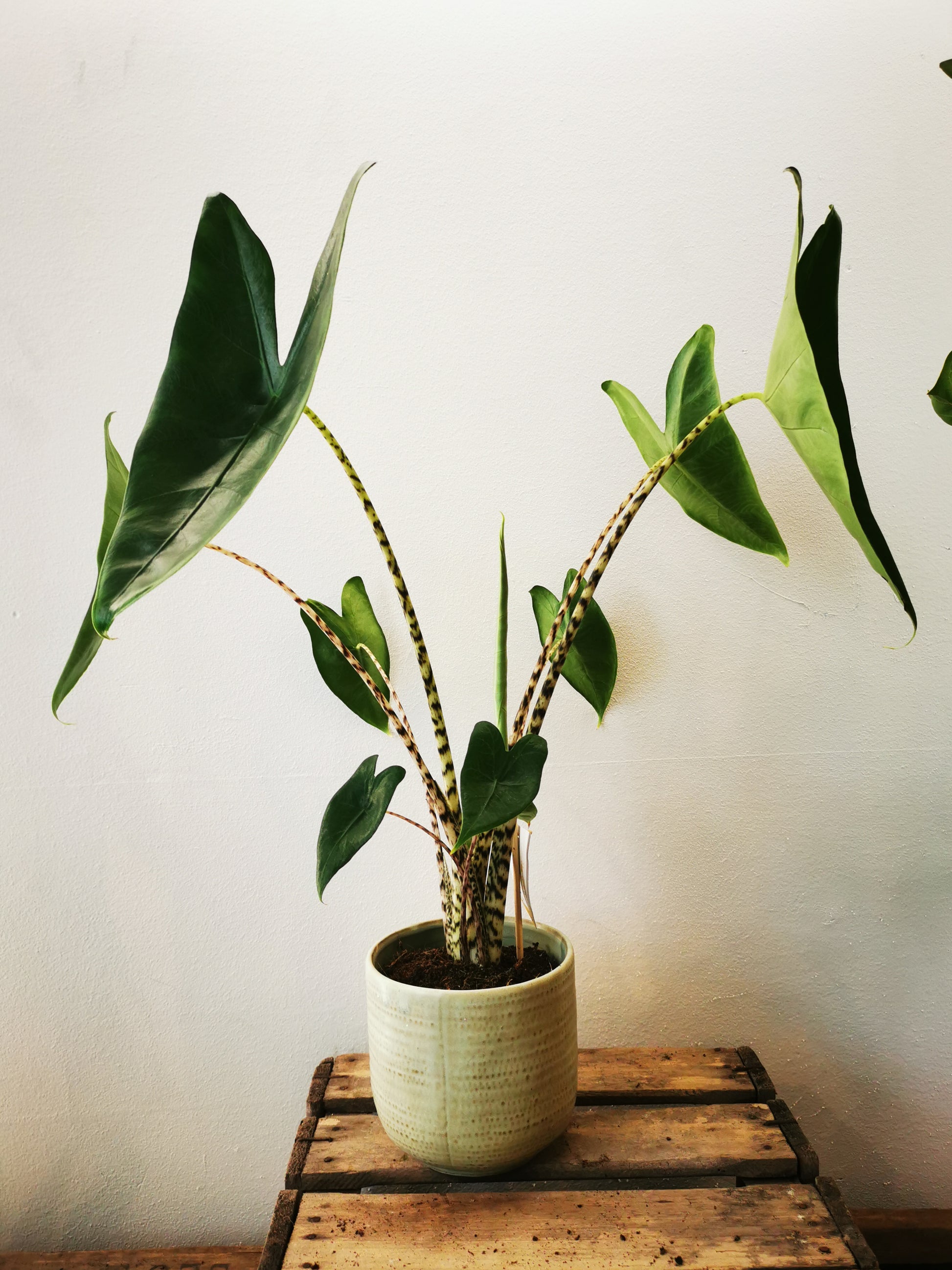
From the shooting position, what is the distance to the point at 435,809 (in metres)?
0.87

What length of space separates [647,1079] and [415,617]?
0.59 meters

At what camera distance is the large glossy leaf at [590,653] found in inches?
40.0

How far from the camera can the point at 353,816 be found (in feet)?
2.60

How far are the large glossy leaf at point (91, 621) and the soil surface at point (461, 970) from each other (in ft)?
1.30

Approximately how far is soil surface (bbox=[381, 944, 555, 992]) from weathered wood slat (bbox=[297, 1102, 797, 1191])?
0.18 meters

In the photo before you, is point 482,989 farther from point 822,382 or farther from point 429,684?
point 822,382

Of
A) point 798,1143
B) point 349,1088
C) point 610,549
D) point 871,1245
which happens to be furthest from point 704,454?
point 871,1245

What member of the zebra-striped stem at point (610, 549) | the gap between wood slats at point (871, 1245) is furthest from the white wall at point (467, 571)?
the zebra-striped stem at point (610, 549)

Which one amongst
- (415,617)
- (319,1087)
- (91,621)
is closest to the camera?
(91,621)

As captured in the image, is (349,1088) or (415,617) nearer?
(415,617)

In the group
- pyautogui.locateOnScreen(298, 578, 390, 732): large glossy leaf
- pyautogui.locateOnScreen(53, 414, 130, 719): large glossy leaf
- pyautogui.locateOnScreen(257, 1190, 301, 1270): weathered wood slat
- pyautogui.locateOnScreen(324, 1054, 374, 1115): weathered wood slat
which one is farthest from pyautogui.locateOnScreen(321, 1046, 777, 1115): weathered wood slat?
pyautogui.locateOnScreen(53, 414, 130, 719): large glossy leaf

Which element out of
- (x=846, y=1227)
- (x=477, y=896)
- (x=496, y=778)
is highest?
(x=496, y=778)

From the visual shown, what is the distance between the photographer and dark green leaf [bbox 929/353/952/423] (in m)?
0.87

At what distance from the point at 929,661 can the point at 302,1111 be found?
981mm
